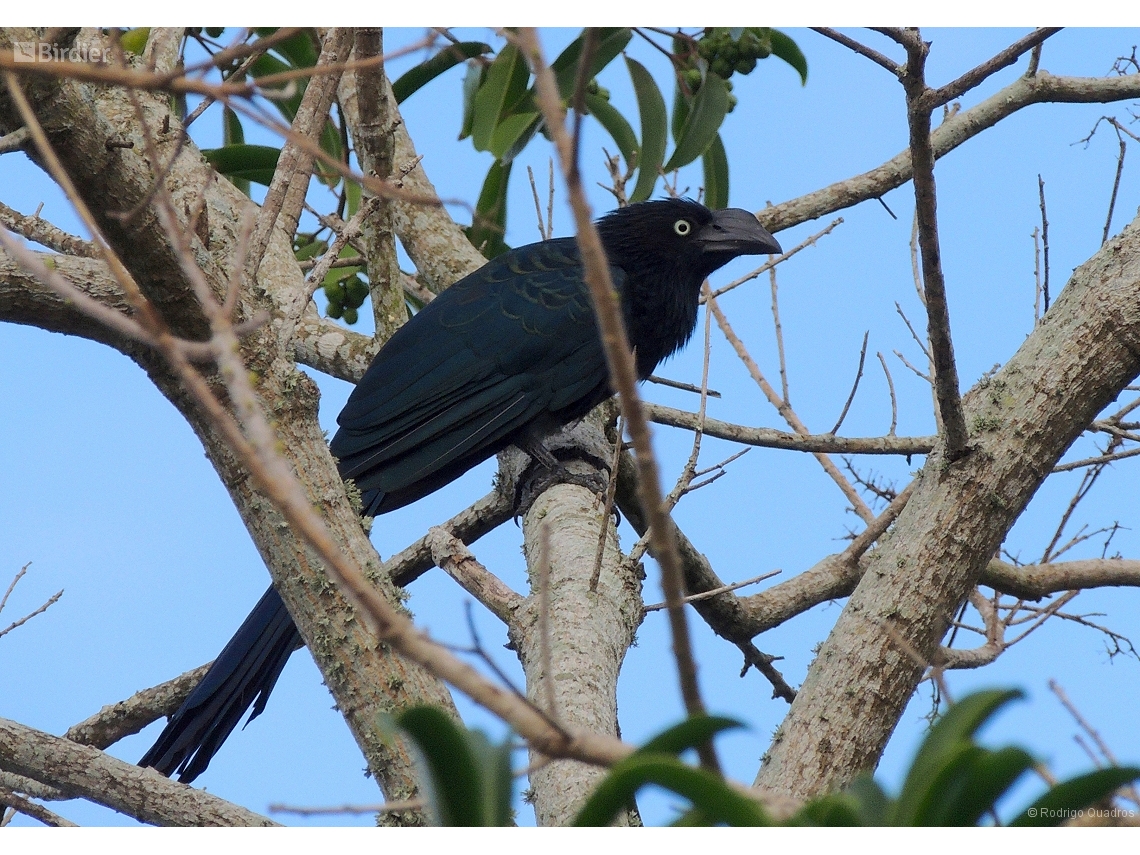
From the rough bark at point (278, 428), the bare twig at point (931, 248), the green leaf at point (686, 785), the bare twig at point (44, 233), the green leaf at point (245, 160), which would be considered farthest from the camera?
the green leaf at point (245, 160)

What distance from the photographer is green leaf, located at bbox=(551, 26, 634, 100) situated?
327cm

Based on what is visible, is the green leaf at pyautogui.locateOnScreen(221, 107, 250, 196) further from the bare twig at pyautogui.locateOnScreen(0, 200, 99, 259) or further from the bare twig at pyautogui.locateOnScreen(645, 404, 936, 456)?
the bare twig at pyautogui.locateOnScreen(645, 404, 936, 456)

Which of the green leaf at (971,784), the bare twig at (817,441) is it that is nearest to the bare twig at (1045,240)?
the bare twig at (817,441)

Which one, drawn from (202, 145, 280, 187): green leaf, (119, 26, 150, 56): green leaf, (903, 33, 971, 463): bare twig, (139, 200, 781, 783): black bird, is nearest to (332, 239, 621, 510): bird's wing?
(139, 200, 781, 783): black bird

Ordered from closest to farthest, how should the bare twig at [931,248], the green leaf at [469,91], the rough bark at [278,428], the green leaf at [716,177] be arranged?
the rough bark at [278,428] → the bare twig at [931,248] → the green leaf at [469,91] → the green leaf at [716,177]

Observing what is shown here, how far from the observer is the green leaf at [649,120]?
3.71 m

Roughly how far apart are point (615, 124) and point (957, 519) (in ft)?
7.29

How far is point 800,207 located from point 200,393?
3.24 metres

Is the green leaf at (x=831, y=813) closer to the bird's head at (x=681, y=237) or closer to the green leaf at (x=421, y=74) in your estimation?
the bird's head at (x=681, y=237)

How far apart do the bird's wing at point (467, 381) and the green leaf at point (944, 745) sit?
2.39 metres

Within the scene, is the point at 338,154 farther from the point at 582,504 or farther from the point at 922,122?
the point at 922,122

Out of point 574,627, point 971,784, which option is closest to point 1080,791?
point 971,784

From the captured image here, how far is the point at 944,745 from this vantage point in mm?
970

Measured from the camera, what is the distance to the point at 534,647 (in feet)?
7.88
